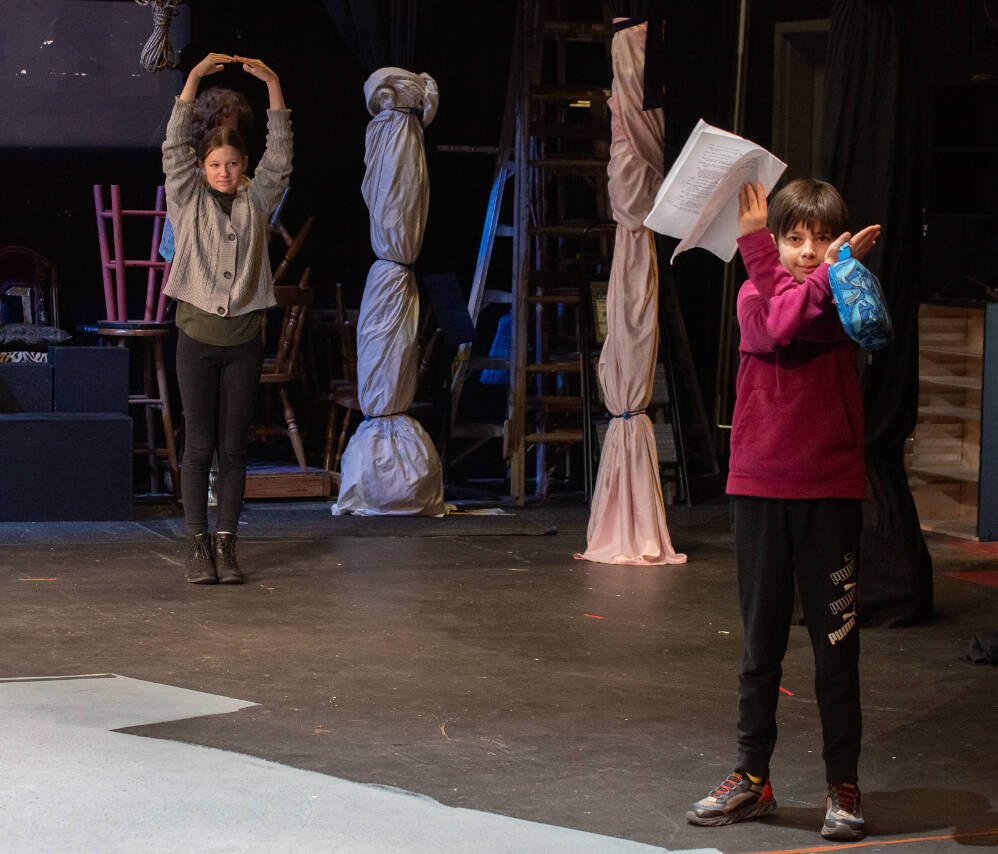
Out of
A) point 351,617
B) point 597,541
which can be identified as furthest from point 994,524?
point 351,617

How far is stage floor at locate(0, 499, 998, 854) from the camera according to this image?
274 centimetres

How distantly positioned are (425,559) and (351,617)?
1.06 metres

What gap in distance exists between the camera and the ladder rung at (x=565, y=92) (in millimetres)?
7105

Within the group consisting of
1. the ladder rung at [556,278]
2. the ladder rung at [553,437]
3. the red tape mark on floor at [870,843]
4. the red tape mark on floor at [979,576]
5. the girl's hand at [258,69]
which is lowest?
the red tape mark on floor at [979,576]

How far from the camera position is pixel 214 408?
498cm

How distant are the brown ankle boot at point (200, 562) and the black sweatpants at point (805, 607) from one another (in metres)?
2.62

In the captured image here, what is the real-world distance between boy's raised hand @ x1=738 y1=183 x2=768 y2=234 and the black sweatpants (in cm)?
50

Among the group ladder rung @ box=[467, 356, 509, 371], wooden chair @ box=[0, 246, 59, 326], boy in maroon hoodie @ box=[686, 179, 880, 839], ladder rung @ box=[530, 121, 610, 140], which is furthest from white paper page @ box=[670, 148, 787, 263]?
wooden chair @ box=[0, 246, 59, 326]

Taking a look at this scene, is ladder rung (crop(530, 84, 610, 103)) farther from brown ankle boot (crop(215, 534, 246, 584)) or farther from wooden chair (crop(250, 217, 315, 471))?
brown ankle boot (crop(215, 534, 246, 584))

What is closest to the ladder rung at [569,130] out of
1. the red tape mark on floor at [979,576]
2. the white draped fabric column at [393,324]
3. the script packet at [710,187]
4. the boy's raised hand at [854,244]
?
the white draped fabric column at [393,324]

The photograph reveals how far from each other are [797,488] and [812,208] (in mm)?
512

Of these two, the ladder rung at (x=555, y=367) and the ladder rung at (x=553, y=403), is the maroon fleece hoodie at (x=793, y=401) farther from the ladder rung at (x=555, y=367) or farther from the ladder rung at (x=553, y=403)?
the ladder rung at (x=553, y=403)

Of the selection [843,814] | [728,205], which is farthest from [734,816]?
[728,205]

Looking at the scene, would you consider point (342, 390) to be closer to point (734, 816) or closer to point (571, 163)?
point (571, 163)
